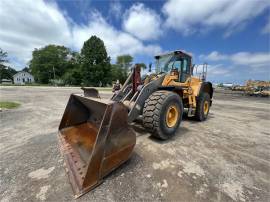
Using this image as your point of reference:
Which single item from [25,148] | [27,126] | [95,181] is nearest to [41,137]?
[25,148]

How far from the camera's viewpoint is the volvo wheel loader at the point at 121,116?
2064 millimetres

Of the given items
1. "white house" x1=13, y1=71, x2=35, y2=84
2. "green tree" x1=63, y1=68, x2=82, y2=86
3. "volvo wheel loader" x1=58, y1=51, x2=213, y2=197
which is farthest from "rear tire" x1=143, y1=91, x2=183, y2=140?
"white house" x1=13, y1=71, x2=35, y2=84

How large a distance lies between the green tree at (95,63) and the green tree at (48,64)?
1364 cm

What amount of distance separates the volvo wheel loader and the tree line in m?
43.0

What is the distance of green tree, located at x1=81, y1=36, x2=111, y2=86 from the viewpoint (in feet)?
150

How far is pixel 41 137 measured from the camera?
374 centimetres

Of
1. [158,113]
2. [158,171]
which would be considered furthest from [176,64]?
[158,171]

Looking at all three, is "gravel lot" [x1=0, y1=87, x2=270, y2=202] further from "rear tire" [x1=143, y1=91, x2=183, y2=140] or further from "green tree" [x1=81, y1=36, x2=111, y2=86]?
"green tree" [x1=81, y1=36, x2=111, y2=86]

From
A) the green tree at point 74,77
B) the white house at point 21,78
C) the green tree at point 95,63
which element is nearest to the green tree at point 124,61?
the green tree at point 95,63

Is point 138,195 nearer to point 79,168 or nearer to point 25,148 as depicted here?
point 79,168

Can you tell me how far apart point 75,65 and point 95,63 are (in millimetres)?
11690

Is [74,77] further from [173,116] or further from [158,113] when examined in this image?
[158,113]

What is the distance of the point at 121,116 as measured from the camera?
7.57ft

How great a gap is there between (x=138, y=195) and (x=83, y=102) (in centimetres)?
251
